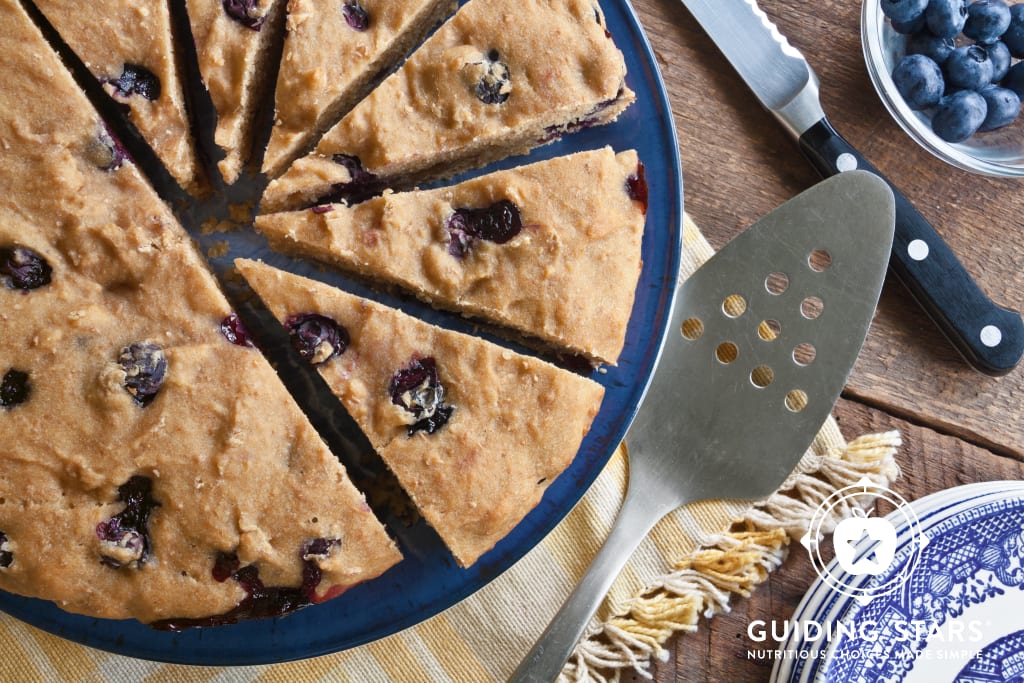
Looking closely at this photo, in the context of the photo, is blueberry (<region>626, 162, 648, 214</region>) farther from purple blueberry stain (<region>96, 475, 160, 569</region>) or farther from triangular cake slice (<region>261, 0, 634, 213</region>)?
purple blueberry stain (<region>96, 475, 160, 569</region>)

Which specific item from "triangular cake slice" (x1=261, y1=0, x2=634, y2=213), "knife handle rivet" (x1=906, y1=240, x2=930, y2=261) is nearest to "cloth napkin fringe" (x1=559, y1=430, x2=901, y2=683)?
"knife handle rivet" (x1=906, y1=240, x2=930, y2=261)

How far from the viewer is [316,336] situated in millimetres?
2705

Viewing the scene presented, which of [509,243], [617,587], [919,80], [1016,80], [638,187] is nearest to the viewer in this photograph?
[509,243]

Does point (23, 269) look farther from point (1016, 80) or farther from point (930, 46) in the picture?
point (1016, 80)

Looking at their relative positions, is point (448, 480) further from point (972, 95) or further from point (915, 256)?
point (972, 95)

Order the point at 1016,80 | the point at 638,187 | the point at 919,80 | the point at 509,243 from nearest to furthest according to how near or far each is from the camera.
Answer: the point at 509,243, the point at 638,187, the point at 919,80, the point at 1016,80

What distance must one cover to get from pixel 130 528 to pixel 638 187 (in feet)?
6.60

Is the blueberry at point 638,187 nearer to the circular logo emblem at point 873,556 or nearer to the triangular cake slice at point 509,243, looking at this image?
the triangular cake slice at point 509,243

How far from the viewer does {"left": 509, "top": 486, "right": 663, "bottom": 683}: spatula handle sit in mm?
A: 3170

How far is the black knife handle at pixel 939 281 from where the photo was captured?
3.59m

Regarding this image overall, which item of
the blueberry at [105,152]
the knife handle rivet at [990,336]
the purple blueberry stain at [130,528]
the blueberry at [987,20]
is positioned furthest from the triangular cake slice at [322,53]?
the knife handle rivet at [990,336]

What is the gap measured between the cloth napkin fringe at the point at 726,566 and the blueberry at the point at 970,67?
152 cm

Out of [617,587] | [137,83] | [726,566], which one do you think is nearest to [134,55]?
[137,83]

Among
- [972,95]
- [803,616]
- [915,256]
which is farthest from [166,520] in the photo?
[972,95]
